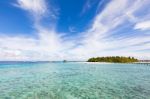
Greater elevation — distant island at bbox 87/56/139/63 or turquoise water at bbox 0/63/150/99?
distant island at bbox 87/56/139/63

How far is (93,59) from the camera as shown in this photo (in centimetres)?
14725

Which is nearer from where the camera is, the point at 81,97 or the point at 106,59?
the point at 81,97

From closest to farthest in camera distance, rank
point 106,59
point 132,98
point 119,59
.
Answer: point 132,98 → point 119,59 → point 106,59

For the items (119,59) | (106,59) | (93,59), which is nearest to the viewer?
(119,59)

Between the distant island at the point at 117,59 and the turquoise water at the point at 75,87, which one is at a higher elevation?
the distant island at the point at 117,59

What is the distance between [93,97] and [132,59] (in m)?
129

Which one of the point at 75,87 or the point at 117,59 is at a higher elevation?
the point at 117,59

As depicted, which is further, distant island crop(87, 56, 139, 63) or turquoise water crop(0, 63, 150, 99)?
distant island crop(87, 56, 139, 63)

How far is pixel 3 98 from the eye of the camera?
12648mm

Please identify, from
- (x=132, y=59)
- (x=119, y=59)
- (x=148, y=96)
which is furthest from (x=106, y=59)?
(x=148, y=96)

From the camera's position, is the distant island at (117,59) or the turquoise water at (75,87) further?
the distant island at (117,59)

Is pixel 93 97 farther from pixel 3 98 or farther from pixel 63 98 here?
pixel 3 98

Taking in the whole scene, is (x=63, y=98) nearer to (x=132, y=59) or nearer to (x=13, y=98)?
(x=13, y=98)

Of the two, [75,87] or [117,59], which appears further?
[117,59]
